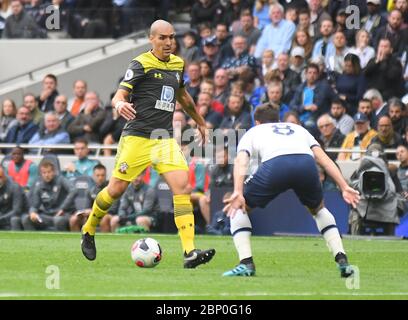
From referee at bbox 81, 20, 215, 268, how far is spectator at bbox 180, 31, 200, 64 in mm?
11011

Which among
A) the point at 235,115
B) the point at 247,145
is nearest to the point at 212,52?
the point at 235,115

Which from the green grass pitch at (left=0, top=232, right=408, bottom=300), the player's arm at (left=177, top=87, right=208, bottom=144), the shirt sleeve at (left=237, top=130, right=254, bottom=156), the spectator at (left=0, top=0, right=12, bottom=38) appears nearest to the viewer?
the green grass pitch at (left=0, top=232, right=408, bottom=300)

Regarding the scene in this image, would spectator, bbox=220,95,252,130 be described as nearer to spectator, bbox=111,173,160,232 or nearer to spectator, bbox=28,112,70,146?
spectator, bbox=111,173,160,232

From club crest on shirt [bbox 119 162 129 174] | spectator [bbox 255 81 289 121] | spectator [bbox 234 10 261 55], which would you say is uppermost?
spectator [bbox 234 10 261 55]

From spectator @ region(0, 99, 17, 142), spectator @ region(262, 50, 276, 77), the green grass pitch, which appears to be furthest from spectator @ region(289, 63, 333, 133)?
spectator @ region(0, 99, 17, 142)

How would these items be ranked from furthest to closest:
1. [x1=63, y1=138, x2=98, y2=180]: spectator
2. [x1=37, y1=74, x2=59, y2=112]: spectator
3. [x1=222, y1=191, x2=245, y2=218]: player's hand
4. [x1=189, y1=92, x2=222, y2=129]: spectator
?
[x1=37, y1=74, x2=59, y2=112]: spectator → [x1=189, y1=92, x2=222, y2=129]: spectator → [x1=63, y1=138, x2=98, y2=180]: spectator → [x1=222, y1=191, x2=245, y2=218]: player's hand

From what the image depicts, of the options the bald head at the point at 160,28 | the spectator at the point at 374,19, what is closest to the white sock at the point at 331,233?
the bald head at the point at 160,28

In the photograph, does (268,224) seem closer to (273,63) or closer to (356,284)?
(273,63)

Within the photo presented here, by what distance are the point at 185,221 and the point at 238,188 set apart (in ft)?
6.09

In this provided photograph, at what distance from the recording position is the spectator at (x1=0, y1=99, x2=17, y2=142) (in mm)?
25000

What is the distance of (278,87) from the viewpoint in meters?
21.8

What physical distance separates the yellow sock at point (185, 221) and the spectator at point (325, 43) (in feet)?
31.4

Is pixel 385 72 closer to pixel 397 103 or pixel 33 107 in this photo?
pixel 397 103

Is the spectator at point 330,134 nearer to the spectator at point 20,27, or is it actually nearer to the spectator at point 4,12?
the spectator at point 20,27
